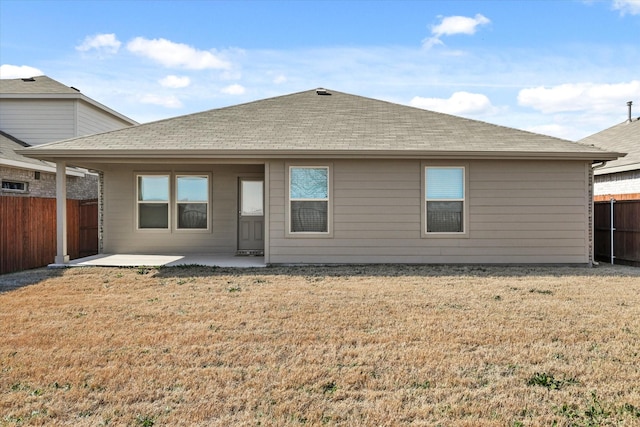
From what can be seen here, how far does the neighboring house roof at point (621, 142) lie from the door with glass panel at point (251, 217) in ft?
32.6

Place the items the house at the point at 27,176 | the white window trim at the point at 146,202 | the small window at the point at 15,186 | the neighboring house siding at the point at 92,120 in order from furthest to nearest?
the neighboring house siding at the point at 92,120, the small window at the point at 15,186, the house at the point at 27,176, the white window trim at the point at 146,202

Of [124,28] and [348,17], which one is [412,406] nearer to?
[348,17]

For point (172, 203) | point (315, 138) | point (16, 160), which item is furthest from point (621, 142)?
point (16, 160)

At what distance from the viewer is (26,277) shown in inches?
355

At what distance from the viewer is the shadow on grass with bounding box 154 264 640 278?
922cm

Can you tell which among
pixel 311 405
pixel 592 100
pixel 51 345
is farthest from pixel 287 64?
pixel 592 100

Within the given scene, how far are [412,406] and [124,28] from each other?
14.6 m

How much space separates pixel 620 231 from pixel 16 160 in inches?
613

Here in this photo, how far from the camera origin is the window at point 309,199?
10.4 metres

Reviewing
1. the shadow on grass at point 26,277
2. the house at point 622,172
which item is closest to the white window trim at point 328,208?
the shadow on grass at point 26,277

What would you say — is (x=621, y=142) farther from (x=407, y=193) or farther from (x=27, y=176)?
(x=27, y=176)

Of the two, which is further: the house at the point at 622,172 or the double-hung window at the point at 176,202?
the house at the point at 622,172

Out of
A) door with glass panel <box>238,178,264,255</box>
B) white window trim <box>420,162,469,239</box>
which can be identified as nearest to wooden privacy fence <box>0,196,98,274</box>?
door with glass panel <box>238,178,264,255</box>

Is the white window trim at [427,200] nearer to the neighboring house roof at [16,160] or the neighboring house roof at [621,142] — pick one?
the neighboring house roof at [621,142]
